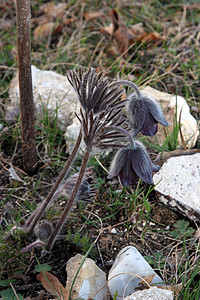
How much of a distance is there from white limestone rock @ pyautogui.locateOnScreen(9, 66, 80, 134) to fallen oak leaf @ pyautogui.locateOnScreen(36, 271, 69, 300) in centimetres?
94

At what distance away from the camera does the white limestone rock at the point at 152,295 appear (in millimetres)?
1316

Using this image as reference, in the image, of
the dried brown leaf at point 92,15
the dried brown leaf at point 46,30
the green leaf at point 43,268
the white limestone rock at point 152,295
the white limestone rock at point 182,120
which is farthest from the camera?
the dried brown leaf at point 92,15

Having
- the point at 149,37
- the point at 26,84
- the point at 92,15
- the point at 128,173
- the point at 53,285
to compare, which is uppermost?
the point at 92,15

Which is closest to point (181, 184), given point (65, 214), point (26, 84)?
point (65, 214)

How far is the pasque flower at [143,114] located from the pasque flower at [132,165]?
72 millimetres

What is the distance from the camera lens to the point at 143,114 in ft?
4.74

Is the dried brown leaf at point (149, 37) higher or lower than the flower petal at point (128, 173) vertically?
higher

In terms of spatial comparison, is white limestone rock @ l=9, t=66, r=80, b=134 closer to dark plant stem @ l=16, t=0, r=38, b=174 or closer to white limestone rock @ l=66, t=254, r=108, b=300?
dark plant stem @ l=16, t=0, r=38, b=174

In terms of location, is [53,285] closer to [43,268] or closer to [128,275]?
[43,268]

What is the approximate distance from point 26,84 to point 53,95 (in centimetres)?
57

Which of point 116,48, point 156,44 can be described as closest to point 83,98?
point 116,48

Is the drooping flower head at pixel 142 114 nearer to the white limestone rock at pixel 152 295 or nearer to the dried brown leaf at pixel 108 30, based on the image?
the white limestone rock at pixel 152 295

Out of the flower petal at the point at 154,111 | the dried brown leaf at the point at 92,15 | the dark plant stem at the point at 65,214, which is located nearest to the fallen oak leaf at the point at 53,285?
the dark plant stem at the point at 65,214

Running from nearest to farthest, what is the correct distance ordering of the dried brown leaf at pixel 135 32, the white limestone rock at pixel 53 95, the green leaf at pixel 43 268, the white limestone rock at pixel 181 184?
the green leaf at pixel 43 268
the white limestone rock at pixel 181 184
the white limestone rock at pixel 53 95
the dried brown leaf at pixel 135 32
